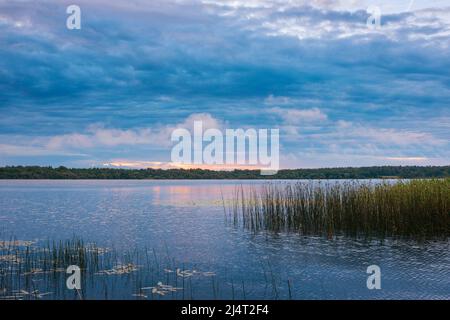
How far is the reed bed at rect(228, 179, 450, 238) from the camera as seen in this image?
15.9m

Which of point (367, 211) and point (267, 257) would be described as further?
point (367, 211)

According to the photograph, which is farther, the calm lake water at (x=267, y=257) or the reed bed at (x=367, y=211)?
the reed bed at (x=367, y=211)

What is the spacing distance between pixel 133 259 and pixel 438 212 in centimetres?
1005

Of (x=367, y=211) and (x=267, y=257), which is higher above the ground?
(x=367, y=211)

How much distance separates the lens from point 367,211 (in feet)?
54.2

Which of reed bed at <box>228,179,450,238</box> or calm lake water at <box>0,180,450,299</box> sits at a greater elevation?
reed bed at <box>228,179,450,238</box>

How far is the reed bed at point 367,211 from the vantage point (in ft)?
52.1

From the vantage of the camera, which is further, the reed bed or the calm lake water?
the reed bed

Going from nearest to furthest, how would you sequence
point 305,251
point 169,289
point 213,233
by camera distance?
point 169,289 < point 305,251 < point 213,233

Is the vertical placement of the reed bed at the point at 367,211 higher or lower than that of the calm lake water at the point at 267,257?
higher

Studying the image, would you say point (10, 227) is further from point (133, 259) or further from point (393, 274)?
point (393, 274)

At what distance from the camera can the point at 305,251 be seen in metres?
13.6
